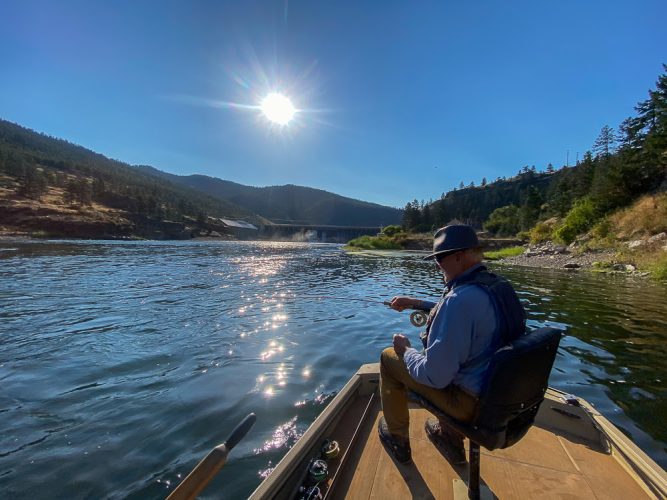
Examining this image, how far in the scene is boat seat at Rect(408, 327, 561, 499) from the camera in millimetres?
2660

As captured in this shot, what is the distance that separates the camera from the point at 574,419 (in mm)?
4680

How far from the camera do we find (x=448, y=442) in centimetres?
405

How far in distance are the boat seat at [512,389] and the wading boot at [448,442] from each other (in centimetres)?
106

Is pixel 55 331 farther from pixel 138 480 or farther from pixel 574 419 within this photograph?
pixel 574 419

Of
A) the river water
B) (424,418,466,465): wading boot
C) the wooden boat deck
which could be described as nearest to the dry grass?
the river water

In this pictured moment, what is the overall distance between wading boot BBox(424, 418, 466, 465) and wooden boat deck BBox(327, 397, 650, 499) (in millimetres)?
69

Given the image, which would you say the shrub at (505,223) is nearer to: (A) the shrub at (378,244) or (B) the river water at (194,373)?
(A) the shrub at (378,244)

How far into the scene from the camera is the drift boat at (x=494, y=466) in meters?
3.41

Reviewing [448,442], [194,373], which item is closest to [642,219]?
[448,442]

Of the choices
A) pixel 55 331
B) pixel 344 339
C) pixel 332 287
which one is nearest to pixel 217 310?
pixel 55 331

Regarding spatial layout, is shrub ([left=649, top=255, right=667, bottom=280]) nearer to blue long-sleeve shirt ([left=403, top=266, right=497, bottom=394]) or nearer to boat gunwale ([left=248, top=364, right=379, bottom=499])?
boat gunwale ([left=248, top=364, right=379, bottom=499])

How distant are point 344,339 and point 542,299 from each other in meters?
12.0

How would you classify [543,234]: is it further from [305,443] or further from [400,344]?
[305,443]

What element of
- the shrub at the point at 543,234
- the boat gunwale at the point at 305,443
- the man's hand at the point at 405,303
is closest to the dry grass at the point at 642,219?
the shrub at the point at 543,234
